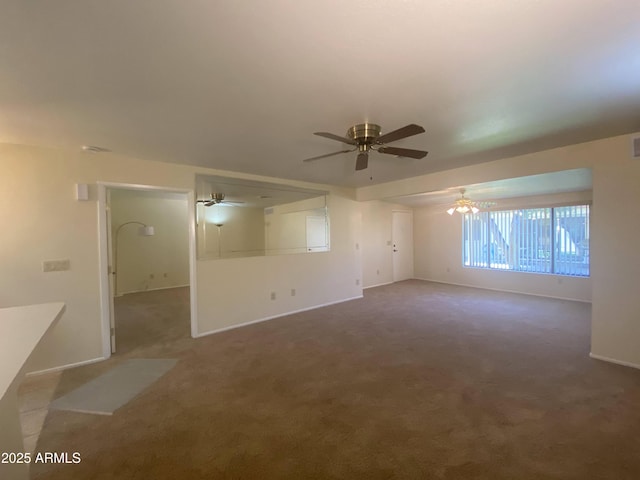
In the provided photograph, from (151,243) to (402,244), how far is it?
274 inches

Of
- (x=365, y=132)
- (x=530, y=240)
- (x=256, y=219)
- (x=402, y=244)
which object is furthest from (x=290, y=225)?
(x=530, y=240)

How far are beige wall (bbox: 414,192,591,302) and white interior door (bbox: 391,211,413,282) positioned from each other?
19 centimetres

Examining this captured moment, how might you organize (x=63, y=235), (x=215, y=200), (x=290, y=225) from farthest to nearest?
(x=290, y=225) → (x=215, y=200) → (x=63, y=235)

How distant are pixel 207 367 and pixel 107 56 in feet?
9.03

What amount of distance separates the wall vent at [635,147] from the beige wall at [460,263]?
3315 mm

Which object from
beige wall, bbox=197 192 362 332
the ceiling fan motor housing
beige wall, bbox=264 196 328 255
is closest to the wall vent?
the ceiling fan motor housing

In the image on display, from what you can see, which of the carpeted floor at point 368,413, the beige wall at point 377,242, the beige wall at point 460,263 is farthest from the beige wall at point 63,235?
the beige wall at point 460,263

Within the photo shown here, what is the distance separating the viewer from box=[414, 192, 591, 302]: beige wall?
5586 millimetres

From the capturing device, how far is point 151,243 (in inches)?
288

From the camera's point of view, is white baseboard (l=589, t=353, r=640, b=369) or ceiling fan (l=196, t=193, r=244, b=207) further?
ceiling fan (l=196, t=193, r=244, b=207)

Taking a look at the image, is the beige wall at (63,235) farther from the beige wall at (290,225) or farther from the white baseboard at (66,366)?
the beige wall at (290,225)

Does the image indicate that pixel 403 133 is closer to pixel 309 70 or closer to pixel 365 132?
pixel 365 132

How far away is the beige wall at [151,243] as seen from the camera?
6.83 m

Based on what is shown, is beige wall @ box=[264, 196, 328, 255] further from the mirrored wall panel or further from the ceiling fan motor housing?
the ceiling fan motor housing
